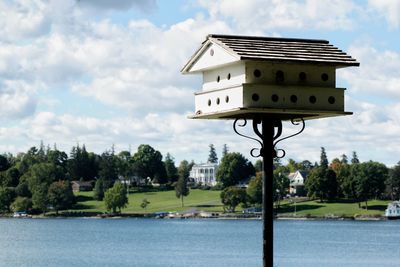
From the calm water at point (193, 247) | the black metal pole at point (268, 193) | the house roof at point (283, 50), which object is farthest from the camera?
the calm water at point (193, 247)

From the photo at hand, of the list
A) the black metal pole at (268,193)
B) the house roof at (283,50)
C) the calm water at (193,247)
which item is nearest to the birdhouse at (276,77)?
the house roof at (283,50)

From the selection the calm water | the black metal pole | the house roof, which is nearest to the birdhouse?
the house roof

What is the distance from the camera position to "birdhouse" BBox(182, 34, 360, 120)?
778 inches

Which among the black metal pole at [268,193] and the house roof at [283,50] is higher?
the house roof at [283,50]

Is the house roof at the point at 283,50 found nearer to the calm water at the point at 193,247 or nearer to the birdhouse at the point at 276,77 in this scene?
the birdhouse at the point at 276,77

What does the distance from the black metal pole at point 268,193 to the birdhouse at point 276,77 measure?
1.46 feet

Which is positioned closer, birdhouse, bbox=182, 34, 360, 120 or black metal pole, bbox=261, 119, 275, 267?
black metal pole, bbox=261, 119, 275, 267

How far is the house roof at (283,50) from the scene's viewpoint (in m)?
19.6

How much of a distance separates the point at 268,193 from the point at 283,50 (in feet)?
9.10

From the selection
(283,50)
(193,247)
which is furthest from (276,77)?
(193,247)

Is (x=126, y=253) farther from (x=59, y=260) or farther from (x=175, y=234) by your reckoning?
(x=175, y=234)

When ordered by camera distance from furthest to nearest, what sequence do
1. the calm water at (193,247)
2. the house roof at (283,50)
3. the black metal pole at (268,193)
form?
the calm water at (193,247), the house roof at (283,50), the black metal pole at (268,193)

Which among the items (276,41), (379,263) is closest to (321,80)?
(276,41)

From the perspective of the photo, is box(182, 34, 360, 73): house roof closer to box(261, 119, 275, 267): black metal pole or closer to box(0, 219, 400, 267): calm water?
box(261, 119, 275, 267): black metal pole
